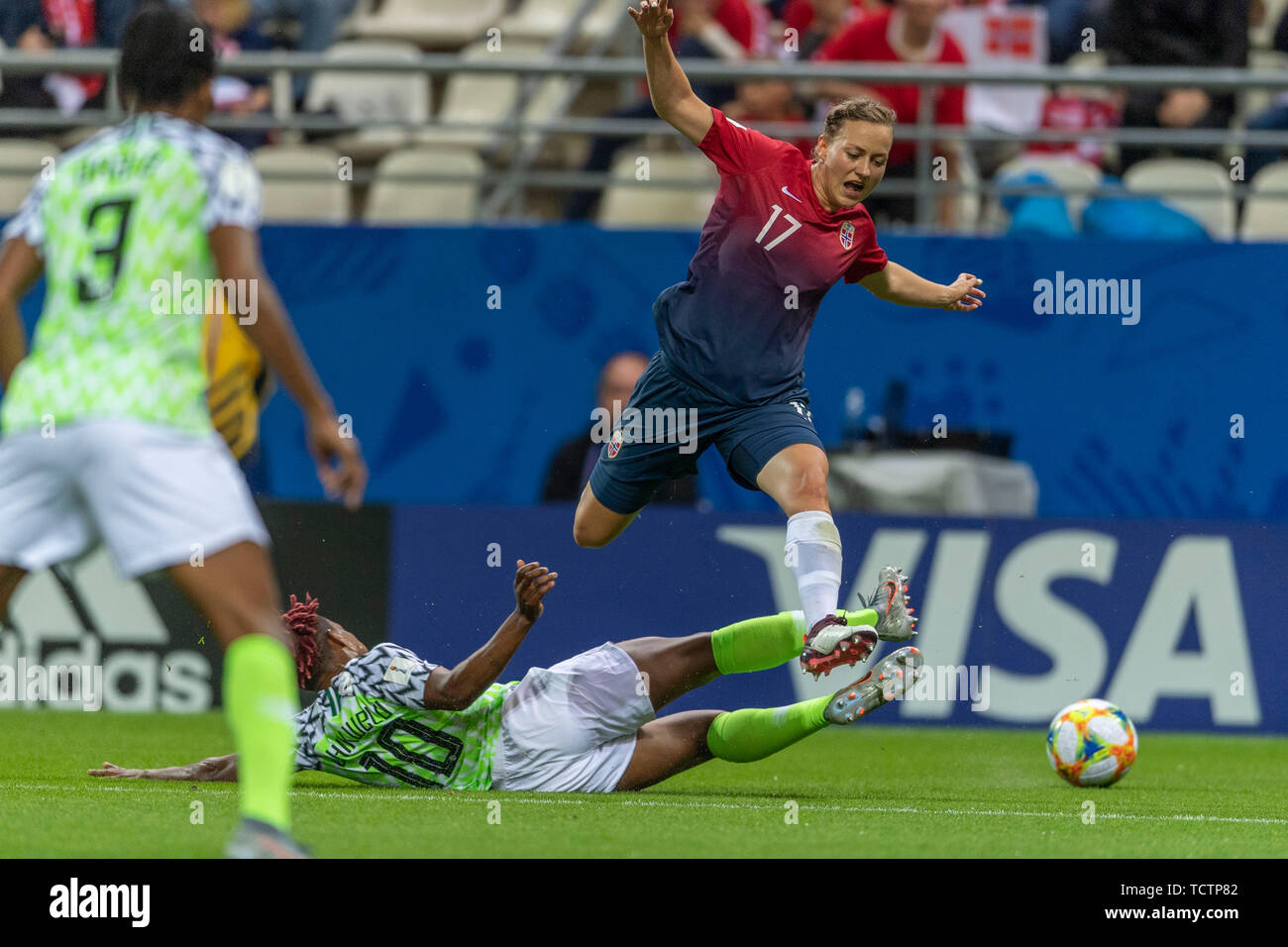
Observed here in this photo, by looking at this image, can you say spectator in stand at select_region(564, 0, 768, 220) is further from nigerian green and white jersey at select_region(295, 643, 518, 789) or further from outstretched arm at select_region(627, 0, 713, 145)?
nigerian green and white jersey at select_region(295, 643, 518, 789)

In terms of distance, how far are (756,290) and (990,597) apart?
386 cm

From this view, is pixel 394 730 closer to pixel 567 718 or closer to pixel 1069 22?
pixel 567 718

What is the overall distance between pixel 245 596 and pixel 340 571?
6491 mm

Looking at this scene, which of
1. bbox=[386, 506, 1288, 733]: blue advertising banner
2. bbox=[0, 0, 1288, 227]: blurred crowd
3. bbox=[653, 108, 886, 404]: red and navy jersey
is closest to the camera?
bbox=[653, 108, 886, 404]: red and navy jersey

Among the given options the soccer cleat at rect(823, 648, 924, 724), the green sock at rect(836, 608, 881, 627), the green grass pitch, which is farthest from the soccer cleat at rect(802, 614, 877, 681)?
the green grass pitch

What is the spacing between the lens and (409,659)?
23.0 ft

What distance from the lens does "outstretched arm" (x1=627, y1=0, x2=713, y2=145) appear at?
24.3 ft

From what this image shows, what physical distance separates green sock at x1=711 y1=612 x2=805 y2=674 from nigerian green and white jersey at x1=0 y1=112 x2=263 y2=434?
125 inches

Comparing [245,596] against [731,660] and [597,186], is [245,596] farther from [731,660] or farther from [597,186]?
[597,186]

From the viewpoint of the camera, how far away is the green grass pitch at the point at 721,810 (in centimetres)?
586

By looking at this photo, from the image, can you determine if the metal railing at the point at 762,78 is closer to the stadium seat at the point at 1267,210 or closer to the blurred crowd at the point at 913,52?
the blurred crowd at the point at 913,52

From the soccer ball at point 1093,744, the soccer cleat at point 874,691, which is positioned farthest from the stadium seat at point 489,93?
the soccer cleat at point 874,691

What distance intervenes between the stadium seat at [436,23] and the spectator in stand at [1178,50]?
477 centimetres
